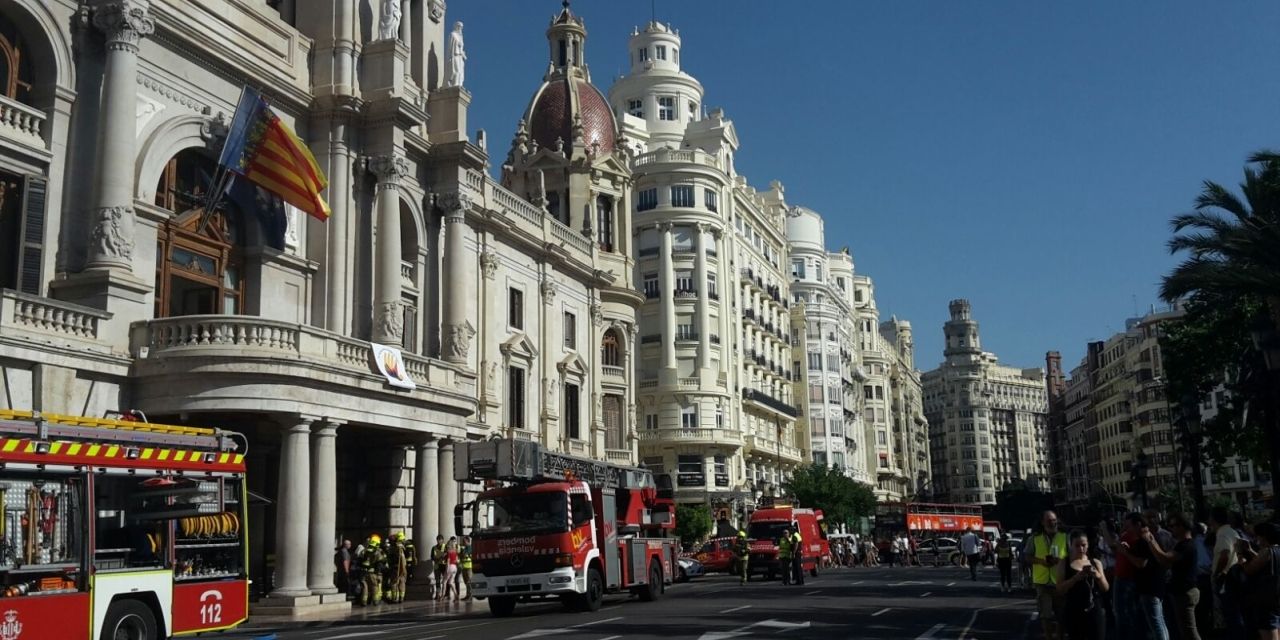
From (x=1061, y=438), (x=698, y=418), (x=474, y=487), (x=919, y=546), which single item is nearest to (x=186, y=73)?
(x=474, y=487)

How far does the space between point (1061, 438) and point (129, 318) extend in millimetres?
155905

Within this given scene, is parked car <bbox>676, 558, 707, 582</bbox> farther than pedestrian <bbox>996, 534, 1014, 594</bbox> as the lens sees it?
Yes

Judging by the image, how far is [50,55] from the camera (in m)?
24.1

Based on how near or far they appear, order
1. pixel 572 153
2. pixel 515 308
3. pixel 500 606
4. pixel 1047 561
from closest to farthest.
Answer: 1. pixel 1047 561
2. pixel 500 606
3. pixel 515 308
4. pixel 572 153

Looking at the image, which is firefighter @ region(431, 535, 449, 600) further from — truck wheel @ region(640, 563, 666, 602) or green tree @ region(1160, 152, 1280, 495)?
green tree @ region(1160, 152, 1280, 495)

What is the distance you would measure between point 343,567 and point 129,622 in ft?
50.7

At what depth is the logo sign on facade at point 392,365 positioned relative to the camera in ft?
93.2

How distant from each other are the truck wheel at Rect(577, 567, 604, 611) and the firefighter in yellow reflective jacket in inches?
283

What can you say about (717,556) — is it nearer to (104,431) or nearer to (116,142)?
(116,142)

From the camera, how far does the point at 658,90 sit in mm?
81812

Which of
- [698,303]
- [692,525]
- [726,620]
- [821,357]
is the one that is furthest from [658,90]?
[726,620]

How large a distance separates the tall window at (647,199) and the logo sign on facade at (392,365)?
140 feet

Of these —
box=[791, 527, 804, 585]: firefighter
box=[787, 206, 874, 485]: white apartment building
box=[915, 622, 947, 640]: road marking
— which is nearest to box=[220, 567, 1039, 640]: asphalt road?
box=[915, 622, 947, 640]: road marking

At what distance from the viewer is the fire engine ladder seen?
43.5 ft
